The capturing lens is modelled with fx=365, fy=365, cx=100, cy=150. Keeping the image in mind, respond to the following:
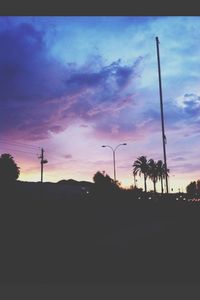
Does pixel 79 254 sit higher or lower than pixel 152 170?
lower

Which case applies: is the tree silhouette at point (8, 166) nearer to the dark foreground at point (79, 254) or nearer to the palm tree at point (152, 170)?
the palm tree at point (152, 170)

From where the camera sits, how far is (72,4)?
5.73 metres

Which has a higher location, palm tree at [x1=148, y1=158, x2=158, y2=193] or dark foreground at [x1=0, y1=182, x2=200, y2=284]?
palm tree at [x1=148, y1=158, x2=158, y2=193]

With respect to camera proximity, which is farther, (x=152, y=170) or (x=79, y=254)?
(x=152, y=170)

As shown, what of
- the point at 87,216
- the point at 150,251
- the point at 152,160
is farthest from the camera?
the point at 152,160

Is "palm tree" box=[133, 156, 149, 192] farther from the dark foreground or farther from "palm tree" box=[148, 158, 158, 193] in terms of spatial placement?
the dark foreground

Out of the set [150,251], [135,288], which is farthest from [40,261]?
[135,288]

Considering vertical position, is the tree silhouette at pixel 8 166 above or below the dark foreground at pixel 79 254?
above

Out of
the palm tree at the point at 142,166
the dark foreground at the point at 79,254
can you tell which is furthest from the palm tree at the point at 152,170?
the dark foreground at the point at 79,254

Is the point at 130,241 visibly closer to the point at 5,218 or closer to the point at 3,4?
the point at 5,218

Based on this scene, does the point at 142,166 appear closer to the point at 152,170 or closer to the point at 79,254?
the point at 152,170

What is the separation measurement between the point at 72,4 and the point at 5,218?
704 inches

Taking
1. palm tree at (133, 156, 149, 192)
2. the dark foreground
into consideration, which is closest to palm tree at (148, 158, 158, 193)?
palm tree at (133, 156, 149, 192)

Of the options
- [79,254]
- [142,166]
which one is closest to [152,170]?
[142,166]
